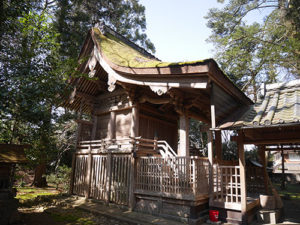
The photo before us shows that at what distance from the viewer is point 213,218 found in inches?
257

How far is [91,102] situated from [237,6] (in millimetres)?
15186

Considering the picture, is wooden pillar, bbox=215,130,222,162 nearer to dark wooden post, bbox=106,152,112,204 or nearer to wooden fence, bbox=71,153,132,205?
wooden fence, bbox=71,153,132,205

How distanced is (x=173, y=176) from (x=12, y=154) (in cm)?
518

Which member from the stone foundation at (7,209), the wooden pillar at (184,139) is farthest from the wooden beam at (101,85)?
the stone foundation at (7,209)

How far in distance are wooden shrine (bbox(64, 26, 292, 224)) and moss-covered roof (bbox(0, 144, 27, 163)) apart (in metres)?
3.36

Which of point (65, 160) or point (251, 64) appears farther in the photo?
point (65, 160)

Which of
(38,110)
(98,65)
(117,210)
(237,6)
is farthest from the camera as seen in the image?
(237,6)

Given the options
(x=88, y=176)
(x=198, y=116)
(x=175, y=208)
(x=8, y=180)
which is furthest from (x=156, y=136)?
(x=8, y=180)

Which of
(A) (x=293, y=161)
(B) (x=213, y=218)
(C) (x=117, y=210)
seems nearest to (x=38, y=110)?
(C) (x=117, y=210)

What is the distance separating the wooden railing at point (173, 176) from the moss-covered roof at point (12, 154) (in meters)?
4.00

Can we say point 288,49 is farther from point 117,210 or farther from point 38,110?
point 38,110

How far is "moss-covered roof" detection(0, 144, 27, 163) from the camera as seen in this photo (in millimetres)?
6227

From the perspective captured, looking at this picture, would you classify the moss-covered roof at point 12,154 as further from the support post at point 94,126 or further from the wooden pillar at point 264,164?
the wooden pillar at point 264,164

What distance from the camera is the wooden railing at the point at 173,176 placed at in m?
6.60
